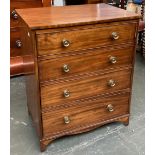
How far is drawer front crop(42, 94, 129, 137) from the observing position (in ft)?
4.98

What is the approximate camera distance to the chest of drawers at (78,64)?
4.35ft

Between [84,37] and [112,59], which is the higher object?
[84,37]

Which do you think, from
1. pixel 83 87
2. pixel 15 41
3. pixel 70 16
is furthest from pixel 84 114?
pixel 15 41

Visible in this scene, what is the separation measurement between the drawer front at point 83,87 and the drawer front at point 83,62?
0.05 m

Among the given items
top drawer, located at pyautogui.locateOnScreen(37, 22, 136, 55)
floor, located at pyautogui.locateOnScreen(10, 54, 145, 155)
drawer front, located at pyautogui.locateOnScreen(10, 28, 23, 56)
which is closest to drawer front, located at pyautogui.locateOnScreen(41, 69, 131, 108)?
top drawer, located at pyautogui.locateOnScreen(37, 22, 136, 55)

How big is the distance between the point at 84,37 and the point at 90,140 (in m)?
0.71

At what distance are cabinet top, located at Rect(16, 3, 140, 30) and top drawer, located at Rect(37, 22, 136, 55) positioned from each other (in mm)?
31

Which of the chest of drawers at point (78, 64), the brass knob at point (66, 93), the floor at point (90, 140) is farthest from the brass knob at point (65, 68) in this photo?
the floor at point (90, 140)

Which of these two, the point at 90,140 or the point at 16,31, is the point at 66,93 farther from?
the point at 16,31

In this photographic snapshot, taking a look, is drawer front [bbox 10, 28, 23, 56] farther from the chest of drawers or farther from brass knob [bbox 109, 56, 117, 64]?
brass knob [bbox 109, 56, 117, 64]

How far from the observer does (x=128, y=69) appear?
162 centimetres

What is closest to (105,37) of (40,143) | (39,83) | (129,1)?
(39,83)

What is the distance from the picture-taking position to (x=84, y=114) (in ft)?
5.28
